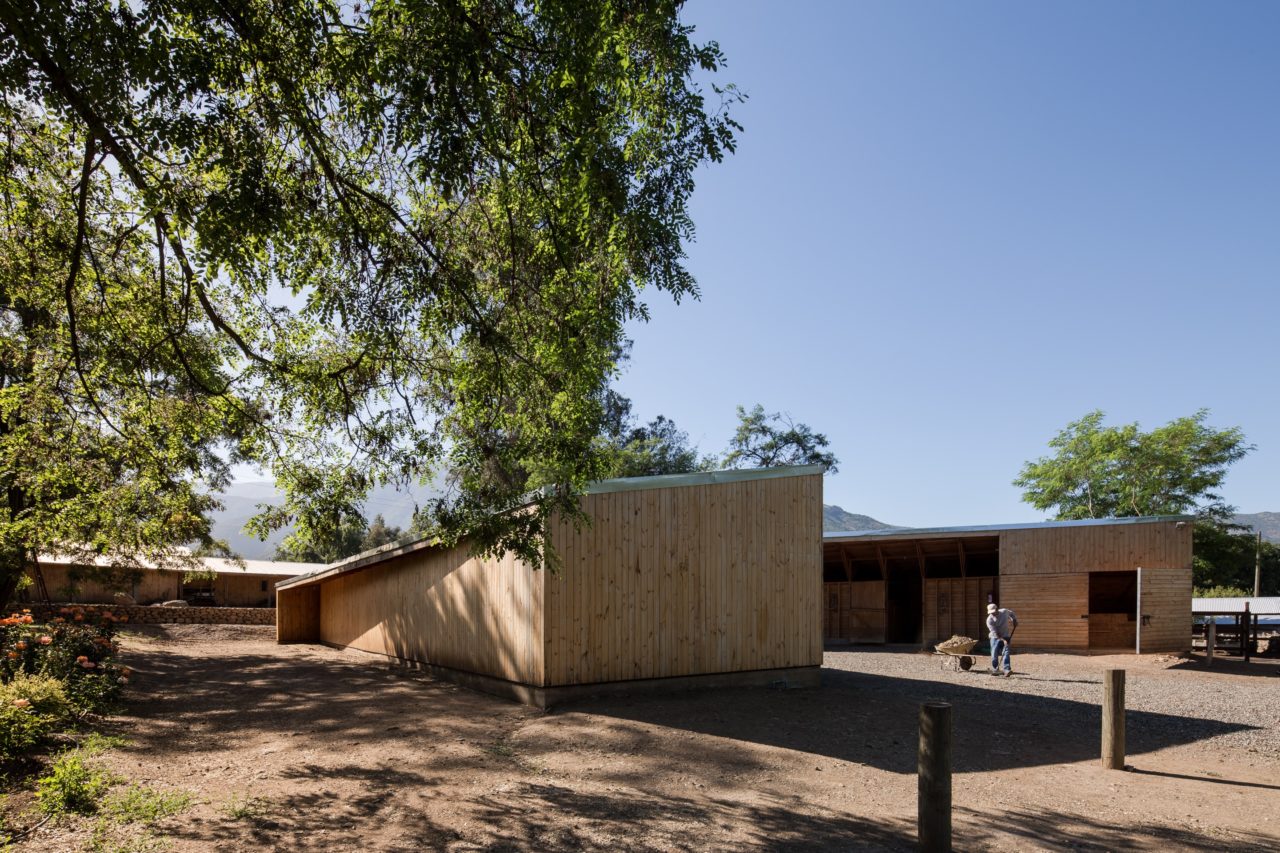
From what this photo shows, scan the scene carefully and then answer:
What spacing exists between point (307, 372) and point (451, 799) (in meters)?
4.02

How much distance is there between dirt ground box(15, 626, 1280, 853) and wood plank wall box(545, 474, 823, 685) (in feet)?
1.96

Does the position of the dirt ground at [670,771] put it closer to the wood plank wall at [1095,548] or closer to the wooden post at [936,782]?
the wooden post at [936,782]

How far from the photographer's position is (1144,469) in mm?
34219

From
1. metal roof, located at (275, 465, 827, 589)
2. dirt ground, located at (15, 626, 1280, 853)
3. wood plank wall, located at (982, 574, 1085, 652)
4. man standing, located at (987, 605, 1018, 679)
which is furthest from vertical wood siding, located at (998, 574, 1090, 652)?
metal roof, located at (275, 465, 827, 589)

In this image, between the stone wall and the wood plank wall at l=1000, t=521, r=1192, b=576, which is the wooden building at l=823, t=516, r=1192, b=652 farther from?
the stone wall

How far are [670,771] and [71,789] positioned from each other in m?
4.93

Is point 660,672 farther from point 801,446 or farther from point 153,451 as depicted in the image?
point 801,446

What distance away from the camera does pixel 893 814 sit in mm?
6430

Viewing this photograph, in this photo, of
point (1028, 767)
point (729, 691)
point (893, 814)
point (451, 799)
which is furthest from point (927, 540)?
point (451, 799)

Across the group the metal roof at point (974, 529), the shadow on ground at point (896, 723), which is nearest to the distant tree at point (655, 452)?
the metal roof at point (974, 529)

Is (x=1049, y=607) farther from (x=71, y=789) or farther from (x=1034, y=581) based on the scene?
(x=71, y=789)

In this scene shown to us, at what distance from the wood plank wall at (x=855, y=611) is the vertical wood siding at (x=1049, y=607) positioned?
377 centimetres

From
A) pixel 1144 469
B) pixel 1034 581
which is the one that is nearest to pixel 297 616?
pixel 1034 581

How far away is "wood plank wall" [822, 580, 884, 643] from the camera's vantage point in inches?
885
